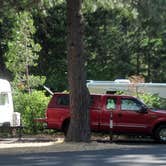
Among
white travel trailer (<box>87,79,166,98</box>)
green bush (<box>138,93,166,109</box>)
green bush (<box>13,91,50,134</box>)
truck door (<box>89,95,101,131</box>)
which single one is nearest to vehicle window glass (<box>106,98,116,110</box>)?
truck door (<box>89,95,101,131</box>)

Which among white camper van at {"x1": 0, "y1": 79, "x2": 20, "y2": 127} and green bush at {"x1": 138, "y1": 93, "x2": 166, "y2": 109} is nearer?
white camper van at {"x1": 0, "y1": 79, "x2": 20, "y2": 127}

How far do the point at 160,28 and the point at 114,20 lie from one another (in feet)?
93.7

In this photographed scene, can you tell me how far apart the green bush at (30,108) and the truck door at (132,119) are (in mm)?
4351

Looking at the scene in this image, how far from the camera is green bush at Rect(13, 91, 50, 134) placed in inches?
1037

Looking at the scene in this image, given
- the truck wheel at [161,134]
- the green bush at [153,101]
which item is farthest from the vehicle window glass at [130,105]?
the green bush at [153,101]

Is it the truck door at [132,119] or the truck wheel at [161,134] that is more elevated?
the truck door at [132,119]

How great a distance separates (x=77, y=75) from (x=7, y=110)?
6658mm

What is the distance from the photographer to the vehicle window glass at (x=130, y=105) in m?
23.5

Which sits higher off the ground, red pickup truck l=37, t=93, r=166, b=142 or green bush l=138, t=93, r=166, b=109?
green bush l=138, t=93, r=166, b=109

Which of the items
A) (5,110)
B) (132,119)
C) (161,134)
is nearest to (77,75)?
(132,119)

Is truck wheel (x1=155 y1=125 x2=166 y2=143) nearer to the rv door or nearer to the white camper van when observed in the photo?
the white camper van

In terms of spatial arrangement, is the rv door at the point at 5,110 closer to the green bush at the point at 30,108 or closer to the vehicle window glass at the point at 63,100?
the green bush at the point at 30,108

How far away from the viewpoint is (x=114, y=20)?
159 feet

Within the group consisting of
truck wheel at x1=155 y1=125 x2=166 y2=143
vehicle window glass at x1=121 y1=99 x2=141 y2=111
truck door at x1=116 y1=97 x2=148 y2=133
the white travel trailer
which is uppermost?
the white travel trailer
